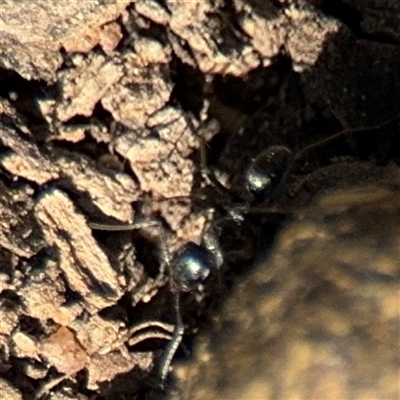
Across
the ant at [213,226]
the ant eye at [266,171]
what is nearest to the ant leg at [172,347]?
the ant at [213,226]

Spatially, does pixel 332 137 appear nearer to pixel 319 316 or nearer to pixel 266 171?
pixel 266 171

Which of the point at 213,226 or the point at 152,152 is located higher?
the point at 152,152

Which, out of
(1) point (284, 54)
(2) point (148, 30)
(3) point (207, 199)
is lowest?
(3) point (207, 199)

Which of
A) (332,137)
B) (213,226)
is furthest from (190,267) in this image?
(332,137)

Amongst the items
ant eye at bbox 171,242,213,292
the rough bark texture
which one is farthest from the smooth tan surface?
ant eye at bbox 171,242,213,292

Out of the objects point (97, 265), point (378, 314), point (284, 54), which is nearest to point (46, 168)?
point (97, 265)

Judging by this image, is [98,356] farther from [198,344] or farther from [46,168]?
[46,168]

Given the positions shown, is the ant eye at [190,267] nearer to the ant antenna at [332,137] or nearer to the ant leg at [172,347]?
the ant leg at [172,347]

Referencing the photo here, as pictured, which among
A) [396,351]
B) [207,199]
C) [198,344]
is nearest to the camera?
[396,351]
